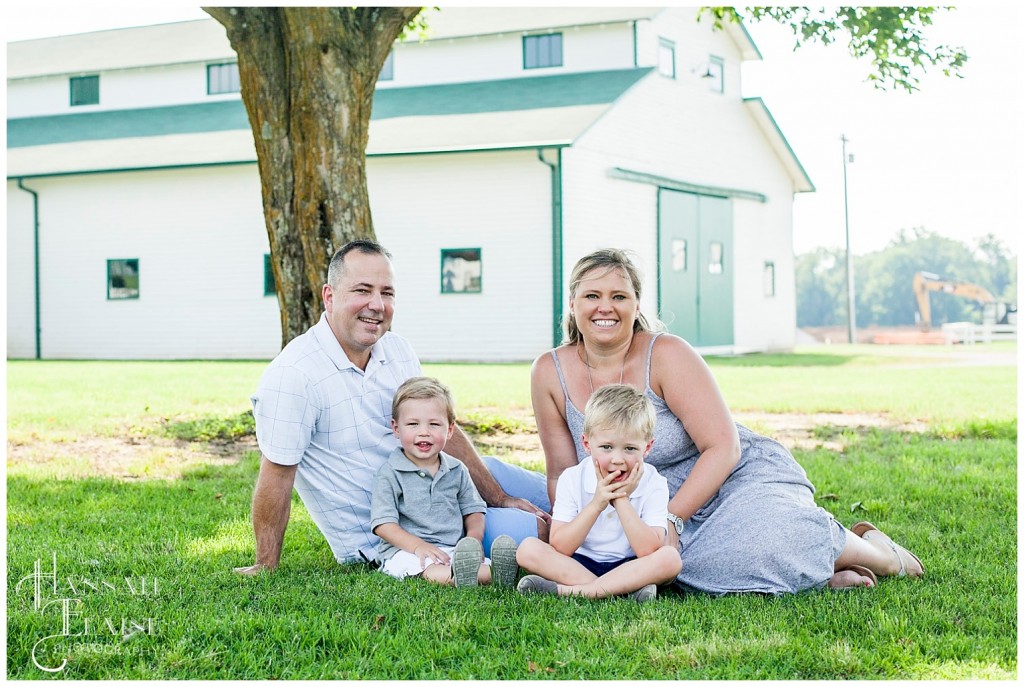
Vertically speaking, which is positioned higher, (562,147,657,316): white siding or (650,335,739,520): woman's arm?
(562,147,657,316): white siding

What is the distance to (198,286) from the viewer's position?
2253 cm

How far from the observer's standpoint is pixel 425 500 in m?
4.55

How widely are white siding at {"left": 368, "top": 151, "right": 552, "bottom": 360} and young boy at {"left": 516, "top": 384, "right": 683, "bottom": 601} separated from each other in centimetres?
1588

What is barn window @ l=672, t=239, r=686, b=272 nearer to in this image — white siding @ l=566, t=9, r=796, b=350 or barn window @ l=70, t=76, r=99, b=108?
white siding @ l=566, t=9, r=796, b=350

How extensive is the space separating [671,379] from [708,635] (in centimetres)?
120

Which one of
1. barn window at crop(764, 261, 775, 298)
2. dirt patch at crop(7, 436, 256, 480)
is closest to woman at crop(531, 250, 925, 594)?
dirt patch at crop(7, 436, 256, 480)

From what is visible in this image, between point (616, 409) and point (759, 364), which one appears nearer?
point (616, 409)

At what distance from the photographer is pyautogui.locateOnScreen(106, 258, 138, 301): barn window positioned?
907 inches

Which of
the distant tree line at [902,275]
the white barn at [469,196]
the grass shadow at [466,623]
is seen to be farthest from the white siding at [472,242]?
the distant tree line at [902,275]

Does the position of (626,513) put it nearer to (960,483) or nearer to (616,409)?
(616,409)

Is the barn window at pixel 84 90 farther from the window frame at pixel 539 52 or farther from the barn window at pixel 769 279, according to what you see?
the barn window at pixel 769 279

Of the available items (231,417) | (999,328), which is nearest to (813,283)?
(999,328)

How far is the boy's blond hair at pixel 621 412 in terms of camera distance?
4.04 meters

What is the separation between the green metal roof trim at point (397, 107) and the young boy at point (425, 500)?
1773 cm
